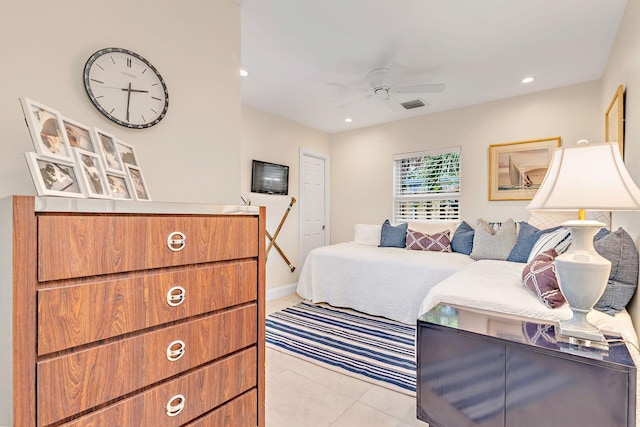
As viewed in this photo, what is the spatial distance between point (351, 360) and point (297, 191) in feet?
9.03

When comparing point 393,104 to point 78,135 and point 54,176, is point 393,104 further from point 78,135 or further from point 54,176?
point 54,176

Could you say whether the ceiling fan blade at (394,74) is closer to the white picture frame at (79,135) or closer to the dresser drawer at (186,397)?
the white picture frame at (79,135)

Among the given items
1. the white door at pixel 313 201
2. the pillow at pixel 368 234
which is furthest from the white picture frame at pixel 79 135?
the pillow at pixel 368 234

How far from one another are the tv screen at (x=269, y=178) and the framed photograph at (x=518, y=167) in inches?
108

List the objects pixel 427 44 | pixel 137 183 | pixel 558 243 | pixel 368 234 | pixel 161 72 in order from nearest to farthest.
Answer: pixel 137 183 < pixel 161 72 < pixel 558 243 < pixel 427 44 < pixel 368 234

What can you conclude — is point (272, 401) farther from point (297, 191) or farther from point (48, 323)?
point (297, 191)

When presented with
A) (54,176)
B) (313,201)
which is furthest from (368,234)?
(54,176)

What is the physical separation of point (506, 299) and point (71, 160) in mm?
2139

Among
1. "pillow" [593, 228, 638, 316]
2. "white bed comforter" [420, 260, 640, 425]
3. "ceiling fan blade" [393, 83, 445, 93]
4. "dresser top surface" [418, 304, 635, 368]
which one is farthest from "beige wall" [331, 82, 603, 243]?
"dresser top surface" [418, 304, 635, 368]

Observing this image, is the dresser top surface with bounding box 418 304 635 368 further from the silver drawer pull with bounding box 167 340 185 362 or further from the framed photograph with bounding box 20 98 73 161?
the framed photograph with bounding box 20 98 73 161

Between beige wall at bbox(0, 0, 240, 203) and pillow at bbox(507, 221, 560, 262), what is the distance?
2894mm

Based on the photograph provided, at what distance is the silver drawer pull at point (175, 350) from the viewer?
1.02 metres

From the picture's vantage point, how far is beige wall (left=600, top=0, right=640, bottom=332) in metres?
1.65

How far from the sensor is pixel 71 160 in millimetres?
991
